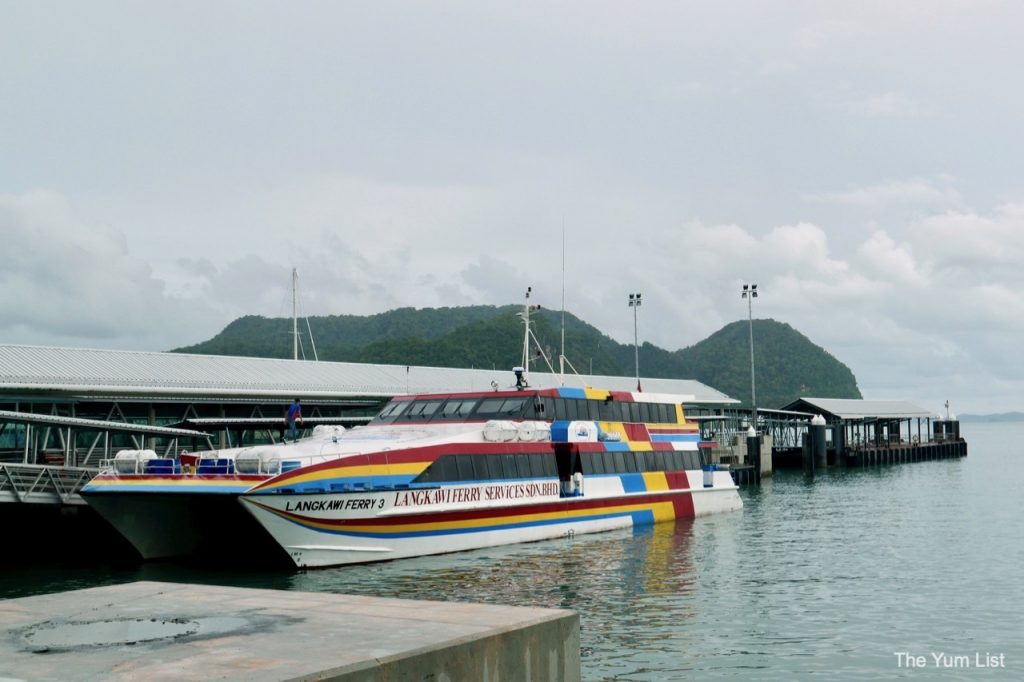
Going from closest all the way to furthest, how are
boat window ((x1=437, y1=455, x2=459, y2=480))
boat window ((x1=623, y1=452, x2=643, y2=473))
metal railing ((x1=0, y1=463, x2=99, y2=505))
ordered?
1. metal railing ((x1=0, y1=463, x2=99, y2=505))
2. boat window ((x1=437, y1=455, x2=459, y2=480))
3. boat window ((x1=623, y1=452, x2=643, y2=473))

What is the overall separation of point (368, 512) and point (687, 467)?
1874 cm

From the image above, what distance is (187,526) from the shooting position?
29.3m

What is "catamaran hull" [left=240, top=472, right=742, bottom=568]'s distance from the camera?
2650 cm

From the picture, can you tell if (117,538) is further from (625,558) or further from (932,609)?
(932,609)

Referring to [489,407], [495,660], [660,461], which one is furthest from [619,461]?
[495,660]

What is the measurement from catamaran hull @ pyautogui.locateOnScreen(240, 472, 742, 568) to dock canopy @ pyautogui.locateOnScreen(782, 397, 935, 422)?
2740 inches

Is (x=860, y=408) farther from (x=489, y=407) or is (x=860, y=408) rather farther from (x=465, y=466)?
(x=465, y=466)

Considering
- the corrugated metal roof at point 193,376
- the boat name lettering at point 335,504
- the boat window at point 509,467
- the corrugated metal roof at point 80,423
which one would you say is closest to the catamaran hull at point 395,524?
the boat name lettering at point 335,504

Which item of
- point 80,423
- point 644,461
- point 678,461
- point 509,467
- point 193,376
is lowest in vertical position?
point 678,461

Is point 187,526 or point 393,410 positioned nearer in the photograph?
point 187,526

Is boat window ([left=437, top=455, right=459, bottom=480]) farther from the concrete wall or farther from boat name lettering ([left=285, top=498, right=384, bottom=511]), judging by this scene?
the concrete wall

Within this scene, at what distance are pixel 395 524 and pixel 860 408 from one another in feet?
285

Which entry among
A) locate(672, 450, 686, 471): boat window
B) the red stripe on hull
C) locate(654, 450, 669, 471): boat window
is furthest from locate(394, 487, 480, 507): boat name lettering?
locate(672, 450, 686, 471): boat window

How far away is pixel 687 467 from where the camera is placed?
1676 inches
